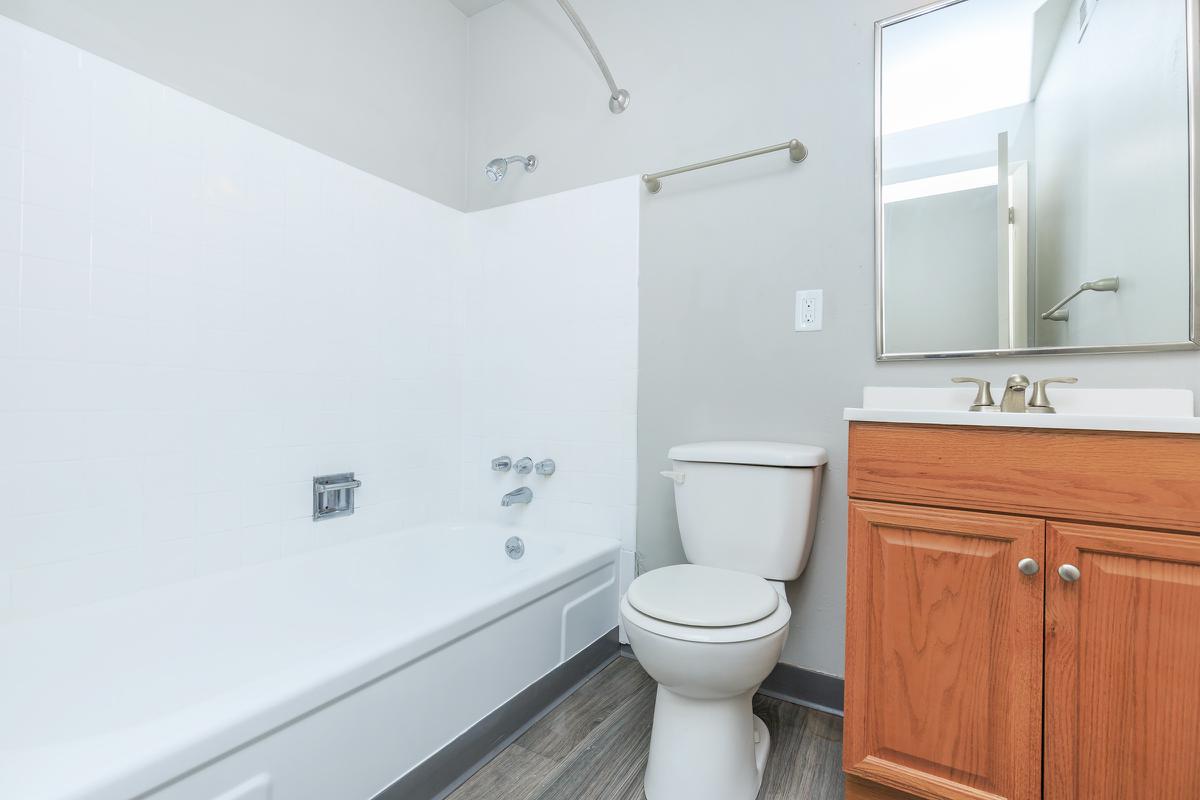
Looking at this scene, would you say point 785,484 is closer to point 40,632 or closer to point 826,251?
point 826,251

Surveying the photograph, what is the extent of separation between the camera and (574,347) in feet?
6.84

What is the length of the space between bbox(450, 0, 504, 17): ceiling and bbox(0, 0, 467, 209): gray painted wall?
33 mm

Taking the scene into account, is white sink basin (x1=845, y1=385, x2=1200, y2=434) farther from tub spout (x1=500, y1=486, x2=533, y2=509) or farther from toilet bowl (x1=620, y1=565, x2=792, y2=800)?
tub spout (x1=500, y1=486, x2=533, y2=509)

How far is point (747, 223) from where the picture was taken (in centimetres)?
177

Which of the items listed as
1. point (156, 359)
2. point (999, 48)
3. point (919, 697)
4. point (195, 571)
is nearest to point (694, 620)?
point (919, 697)

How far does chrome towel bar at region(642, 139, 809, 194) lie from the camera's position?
5.36 ft

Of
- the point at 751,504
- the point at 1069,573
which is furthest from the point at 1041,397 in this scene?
the point at 751,504

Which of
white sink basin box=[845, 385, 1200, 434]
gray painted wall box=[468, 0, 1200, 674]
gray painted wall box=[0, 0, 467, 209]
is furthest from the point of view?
gray painted wall box=[468, 0, 1200, 674]

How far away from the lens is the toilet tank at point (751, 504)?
149 centimetres

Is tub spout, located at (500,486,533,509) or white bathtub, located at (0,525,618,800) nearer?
white bathtub, located at (0,525,618,800)

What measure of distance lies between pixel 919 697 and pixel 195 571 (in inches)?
68.7

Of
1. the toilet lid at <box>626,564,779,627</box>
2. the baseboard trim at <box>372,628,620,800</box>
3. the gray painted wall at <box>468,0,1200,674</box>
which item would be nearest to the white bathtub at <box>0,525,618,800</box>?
the baseboard trim at <box>372,628,620,800</box>

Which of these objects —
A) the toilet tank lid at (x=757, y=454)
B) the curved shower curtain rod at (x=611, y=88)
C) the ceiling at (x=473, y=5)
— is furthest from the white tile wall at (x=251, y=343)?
the ceiling at (x=473, y=5)

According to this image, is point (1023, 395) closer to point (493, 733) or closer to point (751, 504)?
point (751, 504)
